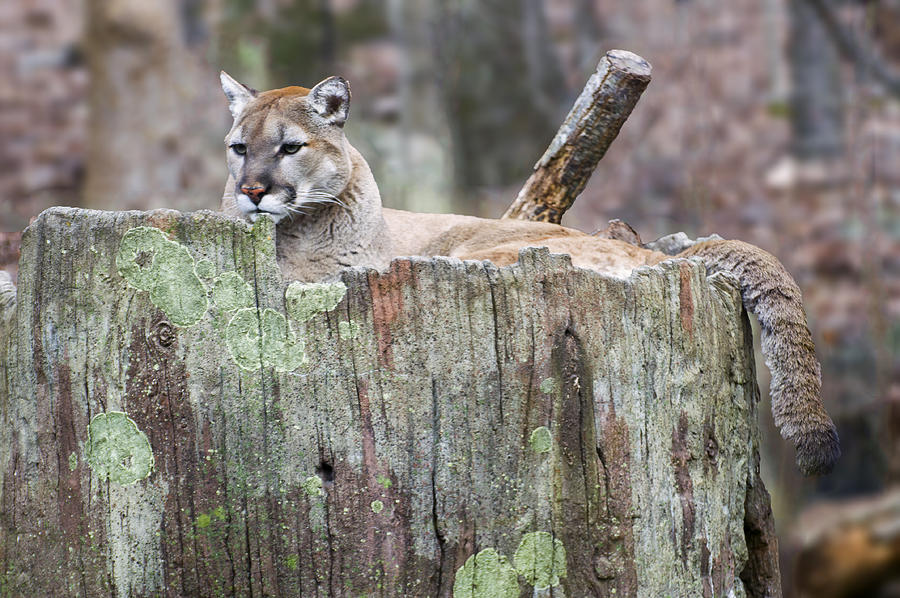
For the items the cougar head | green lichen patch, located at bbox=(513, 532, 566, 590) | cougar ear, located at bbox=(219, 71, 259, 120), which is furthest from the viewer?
cougar ear, located at bbox=(219, 71, 259, 120)

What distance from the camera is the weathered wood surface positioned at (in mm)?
2889

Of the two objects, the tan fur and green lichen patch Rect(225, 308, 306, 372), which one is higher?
the tan fur

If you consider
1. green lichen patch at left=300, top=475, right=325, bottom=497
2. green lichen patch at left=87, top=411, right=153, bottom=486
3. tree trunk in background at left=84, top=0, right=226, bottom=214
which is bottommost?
green lichen patch at left=300, top=475, right=325, bottom=497

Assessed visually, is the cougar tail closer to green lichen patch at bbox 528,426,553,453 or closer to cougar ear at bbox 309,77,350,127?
green lichen patch at bbox 528,426,553,453

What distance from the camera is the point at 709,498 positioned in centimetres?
324

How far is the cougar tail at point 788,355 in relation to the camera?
3.37 metres

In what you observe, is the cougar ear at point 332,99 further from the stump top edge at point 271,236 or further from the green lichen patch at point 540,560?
the green lichen patch at point 540,560

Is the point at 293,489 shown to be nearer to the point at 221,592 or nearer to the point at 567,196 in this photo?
the point at 221,592

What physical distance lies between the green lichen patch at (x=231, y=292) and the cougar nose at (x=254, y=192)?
1.51 metres

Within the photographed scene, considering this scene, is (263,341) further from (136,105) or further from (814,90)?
→ (814,90)

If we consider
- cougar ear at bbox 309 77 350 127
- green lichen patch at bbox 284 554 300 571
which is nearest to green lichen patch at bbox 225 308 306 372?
green lichen patch at bbox 284 554 300 571

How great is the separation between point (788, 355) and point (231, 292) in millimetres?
2031

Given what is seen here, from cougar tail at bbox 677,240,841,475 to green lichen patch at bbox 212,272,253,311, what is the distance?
6.18ft

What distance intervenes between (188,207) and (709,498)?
26.1 feet
